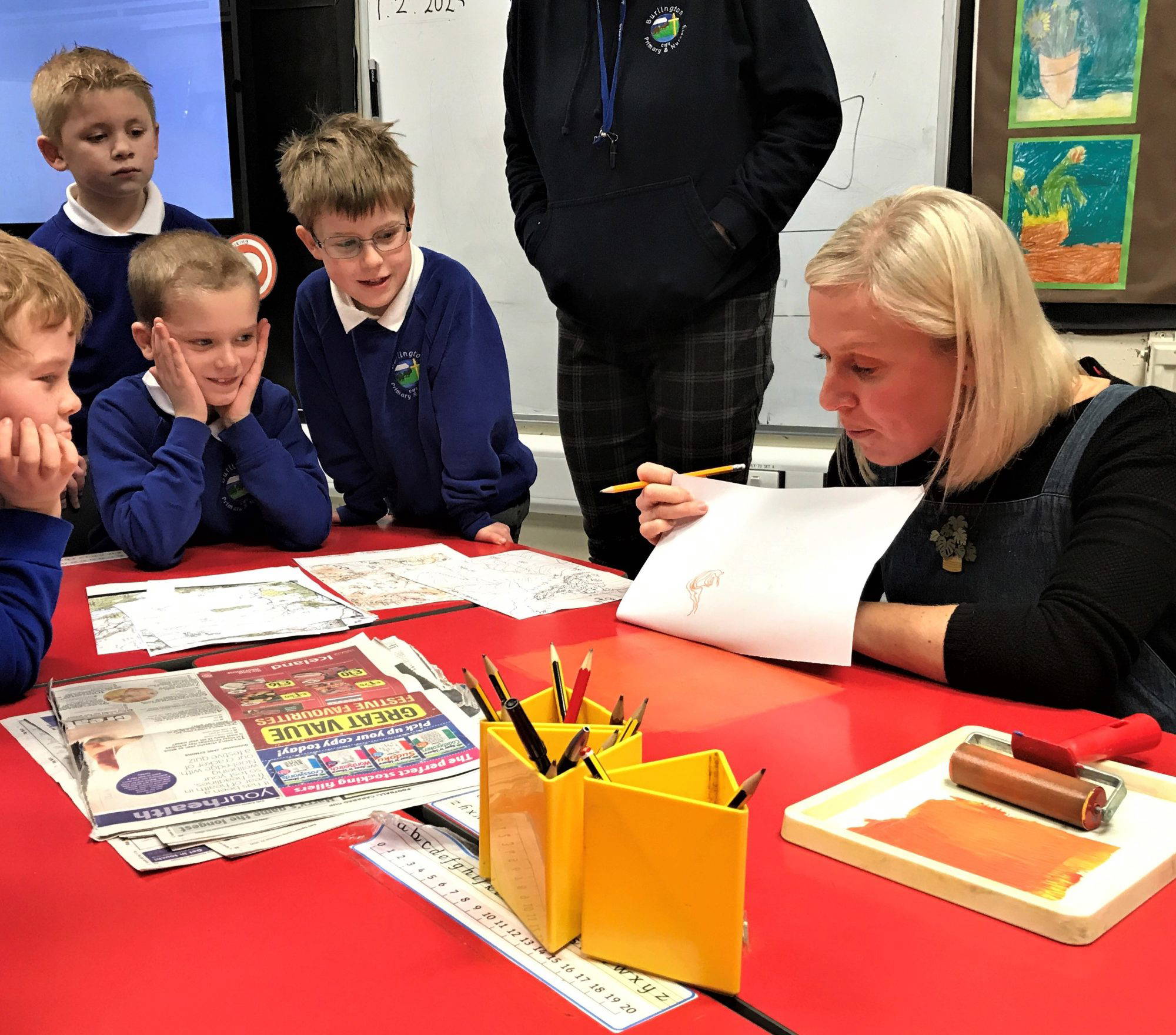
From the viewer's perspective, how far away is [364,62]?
10.4 ft

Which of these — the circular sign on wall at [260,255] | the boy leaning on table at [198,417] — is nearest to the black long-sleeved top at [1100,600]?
the boy leaning on table at [198,417]

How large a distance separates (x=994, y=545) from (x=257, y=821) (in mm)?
815

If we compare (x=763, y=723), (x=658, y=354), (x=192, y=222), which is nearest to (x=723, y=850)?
(x=763, y=723)

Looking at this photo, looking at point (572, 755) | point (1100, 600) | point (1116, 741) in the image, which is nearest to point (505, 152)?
point (1100, 600)

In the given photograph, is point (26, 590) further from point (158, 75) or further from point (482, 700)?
point (158, 75)

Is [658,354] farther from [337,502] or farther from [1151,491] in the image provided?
[337,502]

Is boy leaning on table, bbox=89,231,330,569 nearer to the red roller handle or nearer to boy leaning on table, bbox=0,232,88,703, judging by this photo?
boy leaning on table, bbox=0,232,88,703

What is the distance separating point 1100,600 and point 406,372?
4.23ft

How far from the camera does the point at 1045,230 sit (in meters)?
2.42

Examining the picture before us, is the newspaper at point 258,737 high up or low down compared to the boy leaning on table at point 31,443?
down

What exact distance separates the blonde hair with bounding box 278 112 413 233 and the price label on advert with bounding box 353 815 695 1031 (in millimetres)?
1344

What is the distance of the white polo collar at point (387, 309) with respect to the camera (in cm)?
194

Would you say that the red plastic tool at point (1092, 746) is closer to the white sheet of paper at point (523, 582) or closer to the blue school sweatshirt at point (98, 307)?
the white sheet of paper at point (523, 582)

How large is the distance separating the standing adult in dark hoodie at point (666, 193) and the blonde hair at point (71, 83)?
79 centimetres
